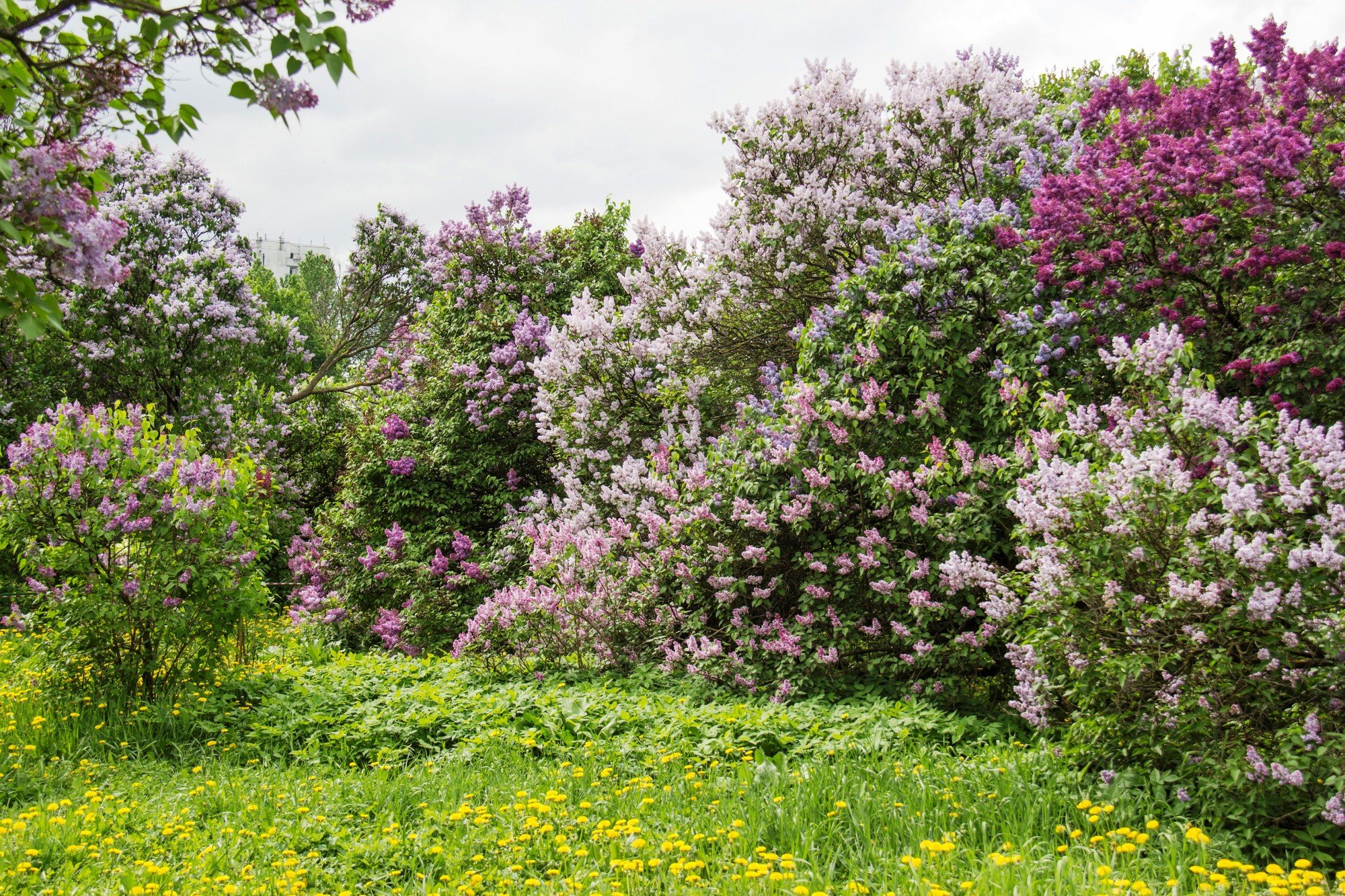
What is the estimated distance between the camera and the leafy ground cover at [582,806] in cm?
346

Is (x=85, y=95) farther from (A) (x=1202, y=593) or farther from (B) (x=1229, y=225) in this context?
(B) (x=1229, y=225)

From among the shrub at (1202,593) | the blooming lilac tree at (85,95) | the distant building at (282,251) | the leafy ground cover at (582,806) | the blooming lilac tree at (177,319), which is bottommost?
the leafy ground cover at (582,806)

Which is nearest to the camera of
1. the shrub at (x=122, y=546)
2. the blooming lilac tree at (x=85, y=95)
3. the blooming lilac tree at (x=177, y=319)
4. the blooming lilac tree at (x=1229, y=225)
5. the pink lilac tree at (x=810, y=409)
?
the blooming lilac tree at (x=85, y=95)

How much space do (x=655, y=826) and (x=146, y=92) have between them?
12.0 ft

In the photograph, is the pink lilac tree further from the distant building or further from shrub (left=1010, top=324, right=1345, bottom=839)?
the distant building

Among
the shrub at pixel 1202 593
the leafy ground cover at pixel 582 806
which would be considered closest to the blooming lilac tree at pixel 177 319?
the leafy ground cover at pixel 582 806

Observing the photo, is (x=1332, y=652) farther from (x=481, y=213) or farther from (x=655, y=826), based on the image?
(x=481, y=213)

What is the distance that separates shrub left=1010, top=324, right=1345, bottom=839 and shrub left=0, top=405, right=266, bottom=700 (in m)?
6.23

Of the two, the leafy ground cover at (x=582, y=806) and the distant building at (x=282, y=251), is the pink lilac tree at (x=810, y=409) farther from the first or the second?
the distant building at (x=282, y=251)

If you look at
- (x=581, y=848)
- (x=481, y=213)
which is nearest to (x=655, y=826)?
(x=581, y=848)

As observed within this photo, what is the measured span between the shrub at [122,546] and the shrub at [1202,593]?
6227mm

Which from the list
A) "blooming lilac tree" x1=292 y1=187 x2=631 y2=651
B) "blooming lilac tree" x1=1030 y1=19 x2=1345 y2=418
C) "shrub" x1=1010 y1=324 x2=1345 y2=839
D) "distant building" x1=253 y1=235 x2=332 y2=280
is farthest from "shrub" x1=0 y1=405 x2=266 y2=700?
"distant building" x1=253 y1=235 x2=332 y2=280

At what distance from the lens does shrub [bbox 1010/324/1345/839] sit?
360 centimetres

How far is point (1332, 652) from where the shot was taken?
3.56m
